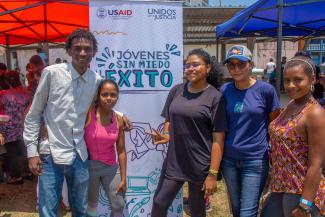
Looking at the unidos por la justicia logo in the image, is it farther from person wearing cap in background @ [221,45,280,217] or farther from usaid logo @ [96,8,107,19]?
person wearing cap in background @ [221,45,280,217]

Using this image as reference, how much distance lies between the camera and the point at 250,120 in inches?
100

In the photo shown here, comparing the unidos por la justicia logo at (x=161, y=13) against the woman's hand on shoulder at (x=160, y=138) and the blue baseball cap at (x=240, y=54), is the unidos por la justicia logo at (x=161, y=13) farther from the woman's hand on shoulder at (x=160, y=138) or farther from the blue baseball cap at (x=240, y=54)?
the woman's hand on shoulder at (x=160, y=138)

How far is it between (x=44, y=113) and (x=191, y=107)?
42.4 inches

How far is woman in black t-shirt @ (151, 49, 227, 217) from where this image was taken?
2604mm

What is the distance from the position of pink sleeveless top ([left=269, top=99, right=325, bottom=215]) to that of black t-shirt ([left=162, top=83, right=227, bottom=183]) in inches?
18.9

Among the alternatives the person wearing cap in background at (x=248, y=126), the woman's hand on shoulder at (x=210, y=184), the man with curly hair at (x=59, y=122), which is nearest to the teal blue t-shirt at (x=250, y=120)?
the person wearing cap in background at (x=248, y=126)

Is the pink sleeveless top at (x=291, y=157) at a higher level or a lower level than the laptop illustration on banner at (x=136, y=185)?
higher

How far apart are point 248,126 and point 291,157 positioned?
488 millimetres

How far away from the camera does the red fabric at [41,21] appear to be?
5867 mm

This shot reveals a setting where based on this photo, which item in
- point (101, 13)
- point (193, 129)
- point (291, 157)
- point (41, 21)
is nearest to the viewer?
point (291, 157)

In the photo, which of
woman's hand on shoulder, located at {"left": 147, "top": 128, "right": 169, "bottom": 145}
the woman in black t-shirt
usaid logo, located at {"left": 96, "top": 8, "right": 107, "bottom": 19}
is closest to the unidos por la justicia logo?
usaid logo, located at {"left": 96, "top": 8, "right": 107, "bottom": 19}

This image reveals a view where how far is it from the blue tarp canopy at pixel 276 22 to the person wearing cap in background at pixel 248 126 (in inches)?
99.0

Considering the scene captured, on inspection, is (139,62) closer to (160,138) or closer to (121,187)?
(160,138)

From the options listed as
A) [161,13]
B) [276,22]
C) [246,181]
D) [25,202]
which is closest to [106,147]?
[246,181]
